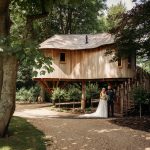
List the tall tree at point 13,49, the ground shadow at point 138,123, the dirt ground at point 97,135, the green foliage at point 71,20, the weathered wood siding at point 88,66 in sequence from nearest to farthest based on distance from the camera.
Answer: the tall tree at point 13,49 → the dirt ground at point 97,135 → the ground shadow at point 138,123 → the weathered wood siding at point 88,66 → the green foliage at point 71,20

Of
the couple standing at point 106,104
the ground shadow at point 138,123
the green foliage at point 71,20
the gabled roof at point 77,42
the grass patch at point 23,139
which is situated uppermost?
the green foliage at point 71,20

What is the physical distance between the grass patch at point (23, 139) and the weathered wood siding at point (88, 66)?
12.6 metres

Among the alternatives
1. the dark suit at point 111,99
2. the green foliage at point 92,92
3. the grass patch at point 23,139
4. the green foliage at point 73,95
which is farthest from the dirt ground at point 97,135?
the green foliage at point 73,95

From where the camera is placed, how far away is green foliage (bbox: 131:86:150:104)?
2505 cm

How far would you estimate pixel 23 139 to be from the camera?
15.6 metres

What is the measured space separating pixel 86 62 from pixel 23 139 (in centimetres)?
1669

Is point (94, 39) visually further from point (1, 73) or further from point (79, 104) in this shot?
point (1, 73)

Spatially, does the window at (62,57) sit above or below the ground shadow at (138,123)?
above

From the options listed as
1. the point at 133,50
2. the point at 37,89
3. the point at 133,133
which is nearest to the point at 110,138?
the point at 133,133

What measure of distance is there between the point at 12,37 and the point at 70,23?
37.1 meters

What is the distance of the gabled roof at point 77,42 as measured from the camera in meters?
31.3

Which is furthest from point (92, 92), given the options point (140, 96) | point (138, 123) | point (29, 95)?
point (138, 123)

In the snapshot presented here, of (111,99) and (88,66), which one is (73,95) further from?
(111,99)

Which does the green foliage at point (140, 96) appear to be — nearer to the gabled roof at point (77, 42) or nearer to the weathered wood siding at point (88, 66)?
the weathered wood siding at point (88, 66)
